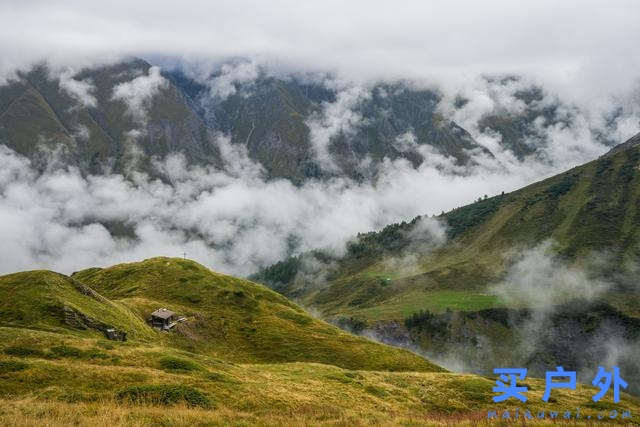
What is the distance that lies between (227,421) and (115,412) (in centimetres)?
682

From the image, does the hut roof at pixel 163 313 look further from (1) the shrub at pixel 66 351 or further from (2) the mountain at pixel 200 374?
(1) the shrub at pixel 66 351

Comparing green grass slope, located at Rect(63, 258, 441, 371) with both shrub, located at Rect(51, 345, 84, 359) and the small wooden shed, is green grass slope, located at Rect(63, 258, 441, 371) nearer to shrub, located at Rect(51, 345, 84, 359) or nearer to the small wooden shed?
the small wooden shed

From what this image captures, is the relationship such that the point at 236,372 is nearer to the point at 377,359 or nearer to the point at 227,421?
the point at 227,421

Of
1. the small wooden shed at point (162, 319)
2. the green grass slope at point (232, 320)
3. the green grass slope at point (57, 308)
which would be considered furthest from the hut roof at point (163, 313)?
the green grass slope at point (57, 308)

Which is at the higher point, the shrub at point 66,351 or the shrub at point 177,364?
the shrub at point 66,351

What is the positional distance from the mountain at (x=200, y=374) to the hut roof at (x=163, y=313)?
2697mm

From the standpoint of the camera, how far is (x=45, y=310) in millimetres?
68812

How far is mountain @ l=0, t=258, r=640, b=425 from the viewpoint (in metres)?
31.3

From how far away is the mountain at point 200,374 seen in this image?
31328 mm

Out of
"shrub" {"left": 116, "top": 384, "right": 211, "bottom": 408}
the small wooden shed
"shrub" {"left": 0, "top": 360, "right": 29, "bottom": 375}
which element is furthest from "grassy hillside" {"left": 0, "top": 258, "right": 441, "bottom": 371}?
"shrub" {"left": 116, "top": 384, "right": 211, "bottom": 408}

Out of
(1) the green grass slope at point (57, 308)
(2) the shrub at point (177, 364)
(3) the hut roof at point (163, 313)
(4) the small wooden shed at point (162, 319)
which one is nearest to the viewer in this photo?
(2) the shrub at point (177, 364)

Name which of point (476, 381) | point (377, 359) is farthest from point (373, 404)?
point (377, 359)

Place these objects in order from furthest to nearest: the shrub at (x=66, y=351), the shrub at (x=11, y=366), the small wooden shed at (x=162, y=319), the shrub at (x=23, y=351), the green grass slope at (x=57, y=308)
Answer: the small wooden shed at (x=162, y=319) → the green grass slope at (x=57, y=308) → the shrub at (x=66, y=351) → the shrub at (x=23, y=351) → the shrub at (x=11, y=366)

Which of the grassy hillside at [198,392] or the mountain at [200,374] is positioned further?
the mountain at [200,374]
